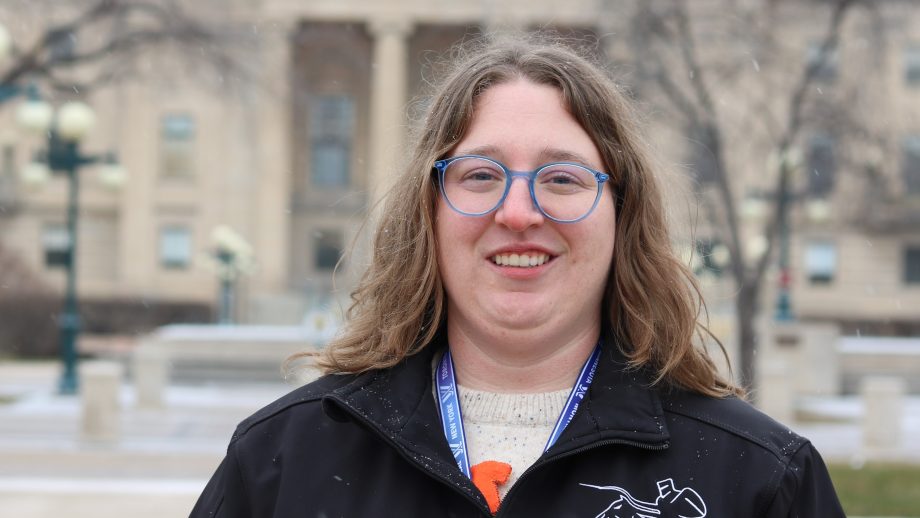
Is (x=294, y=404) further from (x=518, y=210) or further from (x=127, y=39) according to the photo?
(x=127, y=39)

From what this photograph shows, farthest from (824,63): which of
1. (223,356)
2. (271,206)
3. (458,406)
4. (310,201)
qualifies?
(310,201)

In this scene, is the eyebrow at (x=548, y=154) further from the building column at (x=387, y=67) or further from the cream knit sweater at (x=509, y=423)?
the building column at (x=387, y=67)

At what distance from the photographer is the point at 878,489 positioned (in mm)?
11109

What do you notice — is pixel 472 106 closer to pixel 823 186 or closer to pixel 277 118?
pixel 823 186

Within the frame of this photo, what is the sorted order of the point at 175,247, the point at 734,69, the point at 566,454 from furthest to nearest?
the point at 175,247
the point at 734,69
the point at 566,454

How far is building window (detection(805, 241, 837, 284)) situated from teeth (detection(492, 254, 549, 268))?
46.4 m

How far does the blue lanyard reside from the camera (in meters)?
2.36

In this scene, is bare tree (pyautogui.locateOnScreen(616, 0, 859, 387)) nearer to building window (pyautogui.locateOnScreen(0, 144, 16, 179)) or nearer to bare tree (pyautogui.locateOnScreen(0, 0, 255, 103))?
bare tree (pyautogui.locateOnScreen(0, 0, 255, 103))

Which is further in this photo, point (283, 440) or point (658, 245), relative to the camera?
point (658, 245)

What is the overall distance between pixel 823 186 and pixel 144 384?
14.5 meters

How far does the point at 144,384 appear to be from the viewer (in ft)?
58.1

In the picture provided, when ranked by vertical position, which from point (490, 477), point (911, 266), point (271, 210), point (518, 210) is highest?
point (518, 210)

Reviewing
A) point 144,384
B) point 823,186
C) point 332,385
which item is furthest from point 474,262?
point 823,186

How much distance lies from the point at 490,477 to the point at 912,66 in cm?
4782
